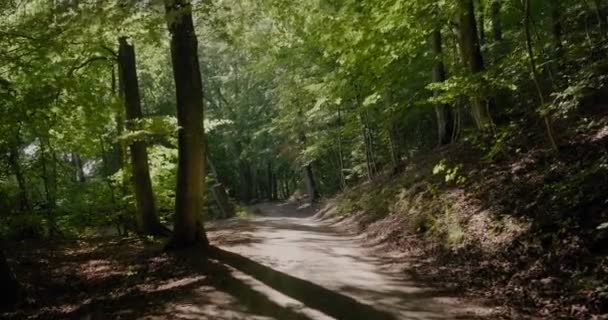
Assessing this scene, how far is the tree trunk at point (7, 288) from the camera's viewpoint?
7.99m

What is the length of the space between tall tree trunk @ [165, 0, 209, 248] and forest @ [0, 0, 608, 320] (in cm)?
3

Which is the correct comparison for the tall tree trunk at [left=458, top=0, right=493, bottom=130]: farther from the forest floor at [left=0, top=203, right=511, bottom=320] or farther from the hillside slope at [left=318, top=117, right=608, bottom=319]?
the forest floor at [left=0, top=203, right=511, bottom=320]

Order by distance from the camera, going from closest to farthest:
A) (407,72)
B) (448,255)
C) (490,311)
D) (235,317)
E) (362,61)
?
(490,311) < (235,317) < (448,255) < (362,61) < (407,72)

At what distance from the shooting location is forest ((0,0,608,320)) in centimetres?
682

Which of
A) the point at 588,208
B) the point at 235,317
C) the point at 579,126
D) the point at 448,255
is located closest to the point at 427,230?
the point at 448,255

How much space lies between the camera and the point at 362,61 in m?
12.8

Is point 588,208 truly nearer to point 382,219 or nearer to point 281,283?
point 281,283

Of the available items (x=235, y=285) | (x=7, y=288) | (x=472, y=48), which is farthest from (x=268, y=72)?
(x=7, y=288)

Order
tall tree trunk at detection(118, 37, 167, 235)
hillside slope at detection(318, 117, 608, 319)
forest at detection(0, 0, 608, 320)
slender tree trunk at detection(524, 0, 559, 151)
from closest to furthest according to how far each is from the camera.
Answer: hillside slope at detection(318, 117, 608, 319) < forest at detection(0, 0, 608, 320) < slender tree trunk at detection(524, 0, 559, 151) < tall tree trunk at detection(118, 37, 167, 235)

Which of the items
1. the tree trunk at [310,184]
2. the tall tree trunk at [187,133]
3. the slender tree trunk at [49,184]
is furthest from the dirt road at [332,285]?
the tree trunk at [310,184]

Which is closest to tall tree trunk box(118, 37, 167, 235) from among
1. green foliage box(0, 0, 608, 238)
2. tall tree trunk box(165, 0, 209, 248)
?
green foliage box(0, 0, 608, 238)

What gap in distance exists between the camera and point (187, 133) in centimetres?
1072

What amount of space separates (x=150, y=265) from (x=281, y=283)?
3463 millimetres

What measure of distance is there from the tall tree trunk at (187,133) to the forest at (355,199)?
32 mm
